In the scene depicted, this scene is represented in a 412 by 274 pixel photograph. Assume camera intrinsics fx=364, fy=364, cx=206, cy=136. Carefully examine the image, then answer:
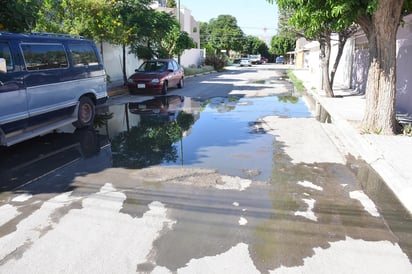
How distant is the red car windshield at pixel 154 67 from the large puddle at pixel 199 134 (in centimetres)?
349

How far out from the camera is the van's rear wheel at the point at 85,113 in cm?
920

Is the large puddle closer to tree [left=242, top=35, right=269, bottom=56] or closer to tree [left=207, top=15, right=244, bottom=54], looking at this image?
tree [left=207, top=15, right=244, bottom=54]

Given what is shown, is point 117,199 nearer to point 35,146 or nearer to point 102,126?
point 35,146

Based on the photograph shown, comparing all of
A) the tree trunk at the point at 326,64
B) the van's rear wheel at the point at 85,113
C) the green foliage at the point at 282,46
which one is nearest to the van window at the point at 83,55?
the van's rear wheel at the point at 85,113

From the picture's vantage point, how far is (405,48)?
11.6 metres

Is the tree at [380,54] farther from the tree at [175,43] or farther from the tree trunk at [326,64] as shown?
the tree at [175,43]

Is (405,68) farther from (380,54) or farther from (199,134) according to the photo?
(199,134)

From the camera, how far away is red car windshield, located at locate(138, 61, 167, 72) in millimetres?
18047

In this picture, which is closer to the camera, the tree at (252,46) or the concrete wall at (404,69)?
the concrete wall at (404,69)

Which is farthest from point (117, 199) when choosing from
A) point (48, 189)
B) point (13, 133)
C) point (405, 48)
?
point (405, 48)

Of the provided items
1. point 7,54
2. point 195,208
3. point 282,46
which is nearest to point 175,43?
point 7,54

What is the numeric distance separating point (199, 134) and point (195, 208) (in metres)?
4.39

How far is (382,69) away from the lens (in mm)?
8094

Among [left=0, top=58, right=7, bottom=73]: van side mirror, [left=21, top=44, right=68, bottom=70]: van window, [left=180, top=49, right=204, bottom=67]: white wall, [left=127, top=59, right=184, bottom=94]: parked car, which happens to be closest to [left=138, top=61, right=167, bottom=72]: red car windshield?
[left=127, top=59, right=184, bottom=94]: parked car
